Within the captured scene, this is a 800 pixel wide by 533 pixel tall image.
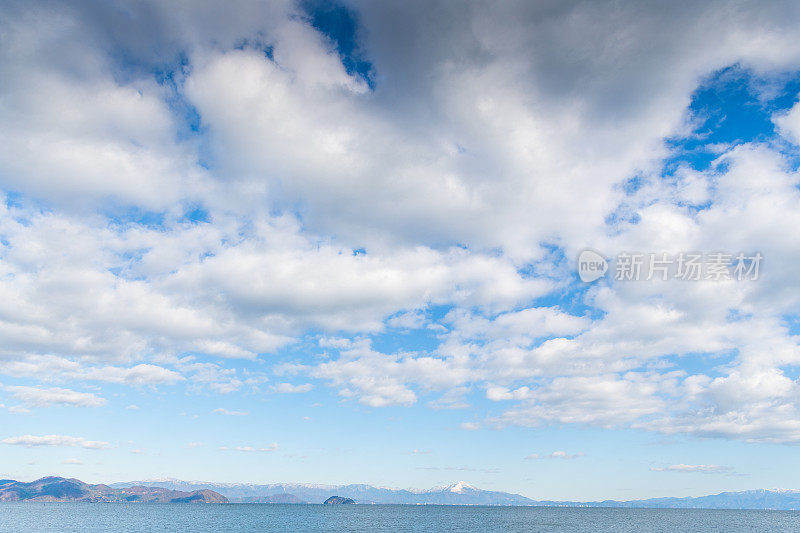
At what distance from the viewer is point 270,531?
178 m

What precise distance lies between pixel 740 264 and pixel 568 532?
176058 millimetres

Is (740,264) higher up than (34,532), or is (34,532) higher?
(740,264)

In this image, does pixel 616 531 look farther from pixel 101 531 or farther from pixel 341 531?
pixel 101 531

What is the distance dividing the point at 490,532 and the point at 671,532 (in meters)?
82.2

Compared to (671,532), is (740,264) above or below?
above

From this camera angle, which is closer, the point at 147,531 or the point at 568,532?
the point at 147,531

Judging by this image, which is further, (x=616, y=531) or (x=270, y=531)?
(x=616, y=531)

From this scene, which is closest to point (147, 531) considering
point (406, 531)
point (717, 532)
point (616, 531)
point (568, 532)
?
point (406, 531)

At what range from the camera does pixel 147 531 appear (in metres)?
170

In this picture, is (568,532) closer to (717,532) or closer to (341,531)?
(717,532)

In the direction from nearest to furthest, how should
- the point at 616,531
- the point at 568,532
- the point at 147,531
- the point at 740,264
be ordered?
the point at 740,264
the point at 147,531
the point at 568,532
the point at 616,531

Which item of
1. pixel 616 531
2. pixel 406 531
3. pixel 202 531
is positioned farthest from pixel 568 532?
pixel 202 531

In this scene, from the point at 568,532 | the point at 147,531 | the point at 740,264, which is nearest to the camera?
the point at 740,264

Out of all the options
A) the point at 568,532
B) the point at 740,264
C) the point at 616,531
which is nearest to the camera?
the point at 740,264
